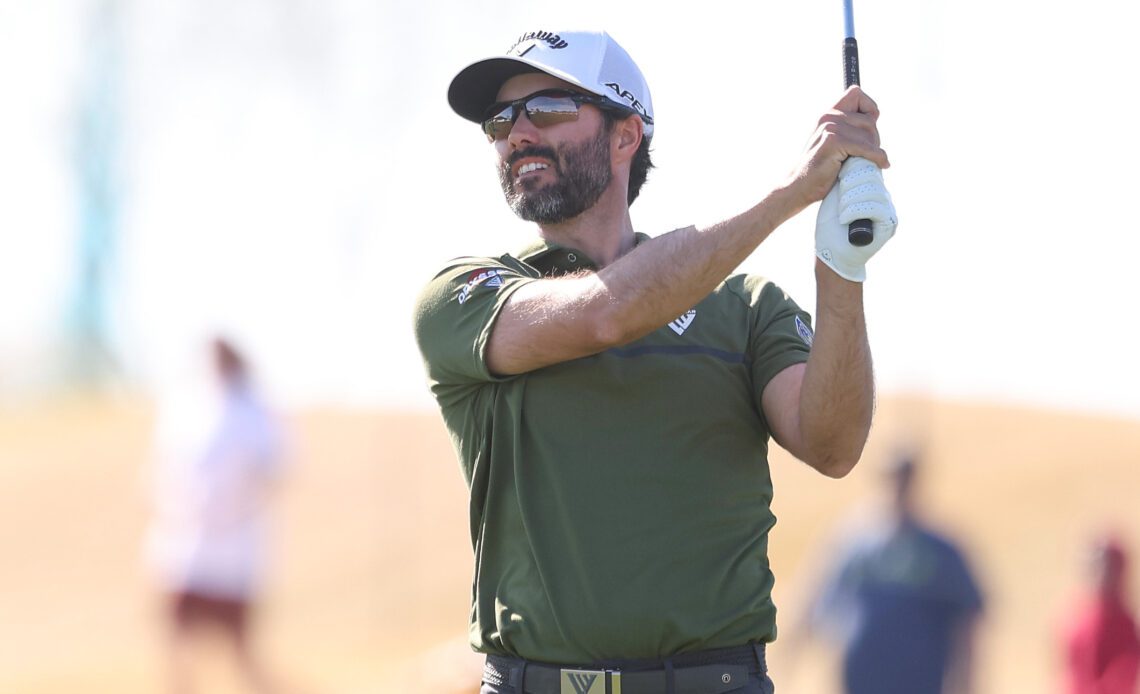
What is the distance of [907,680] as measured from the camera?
27.1ft

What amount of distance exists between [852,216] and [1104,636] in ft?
19.5

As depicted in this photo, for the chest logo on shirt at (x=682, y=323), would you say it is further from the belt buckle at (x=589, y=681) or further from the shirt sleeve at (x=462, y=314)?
A: the belt buckle at (x=589, y=681)

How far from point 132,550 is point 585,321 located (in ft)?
88.7

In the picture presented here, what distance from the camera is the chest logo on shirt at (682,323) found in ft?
12.9

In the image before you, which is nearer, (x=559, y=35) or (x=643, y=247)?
(x=643, y=247)

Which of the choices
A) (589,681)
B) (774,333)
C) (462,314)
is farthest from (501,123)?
(589,681)

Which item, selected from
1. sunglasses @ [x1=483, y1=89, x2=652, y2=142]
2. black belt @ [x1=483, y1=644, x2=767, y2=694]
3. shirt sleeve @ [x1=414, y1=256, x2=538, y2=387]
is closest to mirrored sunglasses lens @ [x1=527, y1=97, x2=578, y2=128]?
sunglasses @ [x1=483, y1=89, x2=652, y2=142]

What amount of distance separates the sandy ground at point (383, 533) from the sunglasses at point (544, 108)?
35.4 feet

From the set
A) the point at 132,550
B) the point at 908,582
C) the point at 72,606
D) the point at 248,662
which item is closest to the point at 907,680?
the point at 908,582

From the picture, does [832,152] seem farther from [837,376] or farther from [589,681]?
[589,681]

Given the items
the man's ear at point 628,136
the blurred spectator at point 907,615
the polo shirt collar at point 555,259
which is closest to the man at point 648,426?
the polo shirt collar at point 555,259

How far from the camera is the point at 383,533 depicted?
28.9 m

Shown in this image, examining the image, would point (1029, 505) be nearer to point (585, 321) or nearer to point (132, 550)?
point (132, 550)

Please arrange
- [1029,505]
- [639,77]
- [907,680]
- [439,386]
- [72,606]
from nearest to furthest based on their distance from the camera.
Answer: [439,386] → [639,77] → [907,680] → [72,606] → [1029,505]
